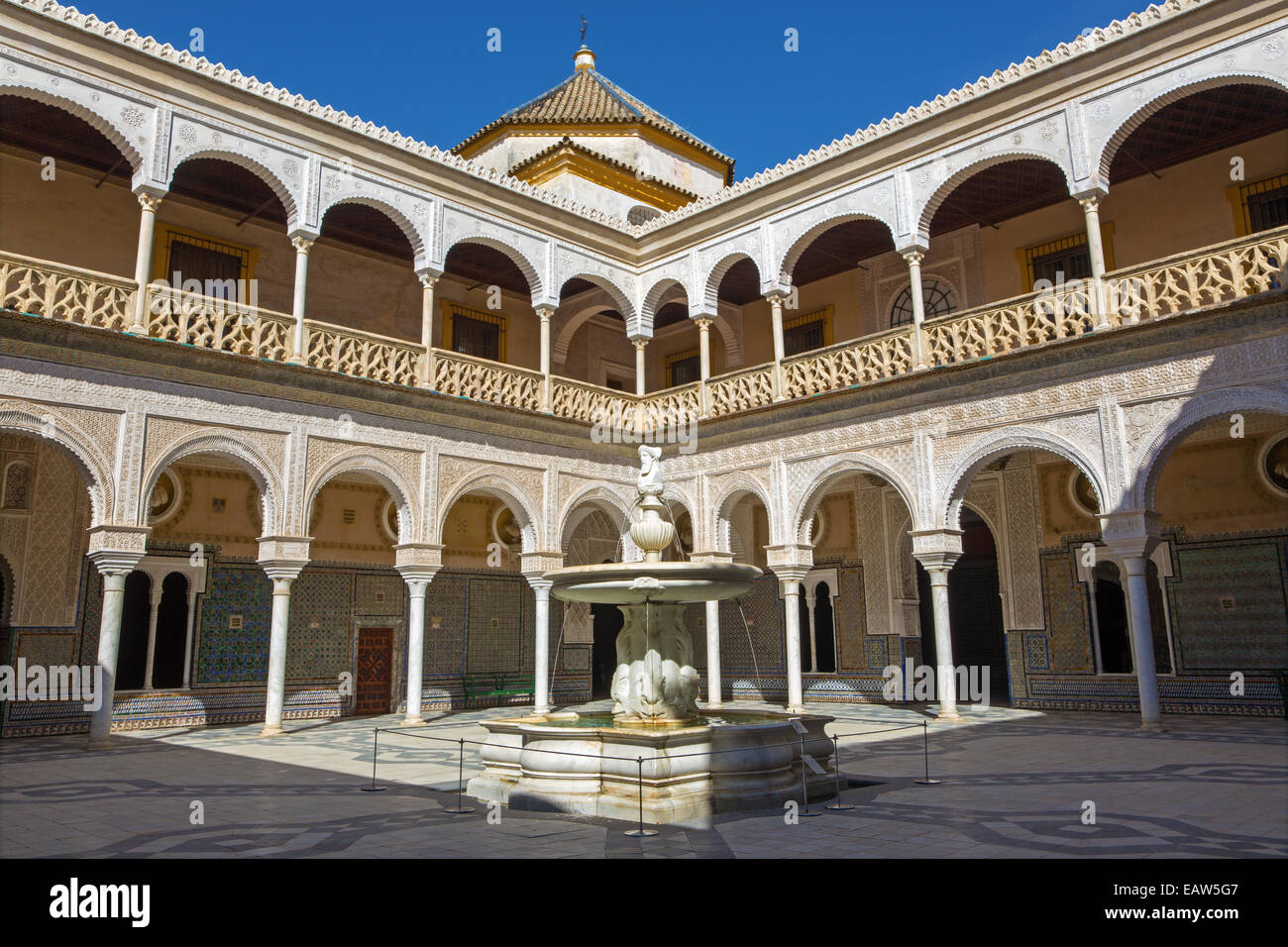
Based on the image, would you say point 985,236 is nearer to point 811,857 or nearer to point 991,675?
point 991,675

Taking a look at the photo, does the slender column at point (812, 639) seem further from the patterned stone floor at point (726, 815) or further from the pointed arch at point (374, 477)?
the pointed arch at point (374, 477)

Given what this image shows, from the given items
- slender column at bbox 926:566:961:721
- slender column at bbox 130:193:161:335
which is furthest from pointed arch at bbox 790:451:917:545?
slender column at bbox 130:193:161:335

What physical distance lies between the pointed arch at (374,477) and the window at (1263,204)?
10.6m

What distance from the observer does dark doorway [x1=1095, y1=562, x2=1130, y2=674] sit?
41.4 feet

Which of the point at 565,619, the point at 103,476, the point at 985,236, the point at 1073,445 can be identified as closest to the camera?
the point at 103,476

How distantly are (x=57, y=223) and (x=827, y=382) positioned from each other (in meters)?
9.75

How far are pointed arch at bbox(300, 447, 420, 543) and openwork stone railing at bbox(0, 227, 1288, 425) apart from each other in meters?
1.00

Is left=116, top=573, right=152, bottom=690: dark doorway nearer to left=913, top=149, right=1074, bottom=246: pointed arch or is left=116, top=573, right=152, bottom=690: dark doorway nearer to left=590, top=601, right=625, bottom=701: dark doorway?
left=590, top=601, right=625, bottom=701: dark doorway

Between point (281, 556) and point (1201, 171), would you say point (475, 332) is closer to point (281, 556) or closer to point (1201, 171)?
point (281, 556)

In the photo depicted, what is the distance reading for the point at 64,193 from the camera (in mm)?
11867

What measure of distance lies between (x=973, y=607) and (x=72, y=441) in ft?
42.2

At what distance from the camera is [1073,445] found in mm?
10602

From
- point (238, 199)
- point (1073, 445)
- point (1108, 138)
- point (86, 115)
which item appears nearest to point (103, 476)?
point (86, 115)

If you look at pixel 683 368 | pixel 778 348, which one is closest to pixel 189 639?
pixel 778 348
